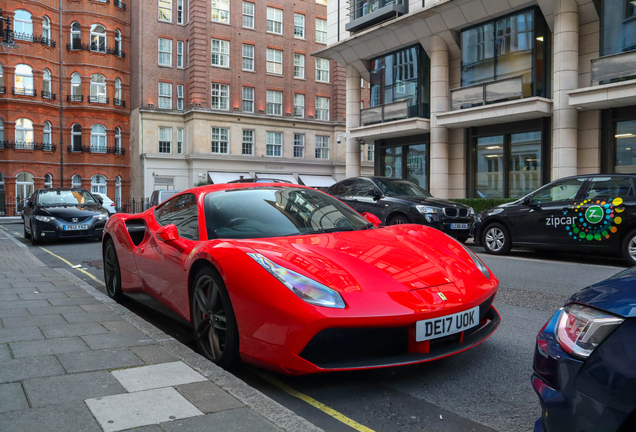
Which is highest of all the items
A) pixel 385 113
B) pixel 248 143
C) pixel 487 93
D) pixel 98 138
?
pixel 98 138

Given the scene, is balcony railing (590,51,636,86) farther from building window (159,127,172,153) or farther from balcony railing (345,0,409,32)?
building window (159,127,172,153)

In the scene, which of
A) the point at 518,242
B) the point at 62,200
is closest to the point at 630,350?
the point at 518,242

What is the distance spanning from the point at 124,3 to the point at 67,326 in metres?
43.3

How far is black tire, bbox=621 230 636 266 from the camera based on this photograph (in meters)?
8.59

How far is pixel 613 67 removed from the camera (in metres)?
16.0

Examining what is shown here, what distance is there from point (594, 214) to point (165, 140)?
34907mm

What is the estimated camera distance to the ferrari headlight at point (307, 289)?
9.77ft

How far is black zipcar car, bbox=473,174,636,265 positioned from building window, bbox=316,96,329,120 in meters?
34.5

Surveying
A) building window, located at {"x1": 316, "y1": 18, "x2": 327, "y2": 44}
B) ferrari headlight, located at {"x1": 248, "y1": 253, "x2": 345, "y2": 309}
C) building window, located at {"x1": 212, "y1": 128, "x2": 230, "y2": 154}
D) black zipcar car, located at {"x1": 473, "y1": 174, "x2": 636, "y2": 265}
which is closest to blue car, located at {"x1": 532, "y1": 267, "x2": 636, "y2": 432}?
ferrari headlight, located at {"x1": 248, "y1": 253, "x2": 345, "y2": 309}

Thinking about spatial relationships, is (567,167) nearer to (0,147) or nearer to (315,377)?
(315,377)

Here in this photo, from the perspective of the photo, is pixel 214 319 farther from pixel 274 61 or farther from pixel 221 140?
pixel 274 61

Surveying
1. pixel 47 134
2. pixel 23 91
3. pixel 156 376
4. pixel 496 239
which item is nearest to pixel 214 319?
pixel 156 376

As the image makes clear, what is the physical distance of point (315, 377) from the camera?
340 centimetres

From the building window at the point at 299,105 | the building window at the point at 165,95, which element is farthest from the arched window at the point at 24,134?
the building window at the point at 299,105
